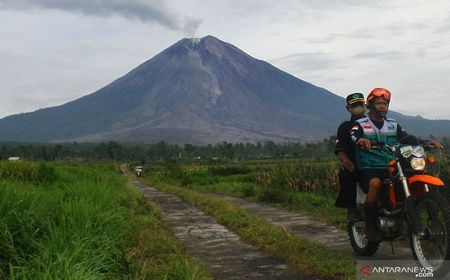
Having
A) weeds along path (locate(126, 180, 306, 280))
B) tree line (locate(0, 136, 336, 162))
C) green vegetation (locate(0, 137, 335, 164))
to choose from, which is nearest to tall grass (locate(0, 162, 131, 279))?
weeds along path (locate(126, 180, 306, 280))

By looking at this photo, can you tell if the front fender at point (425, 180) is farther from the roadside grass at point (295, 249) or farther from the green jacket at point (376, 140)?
the roadside grass at point (295, 249)

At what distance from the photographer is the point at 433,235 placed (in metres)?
4.27

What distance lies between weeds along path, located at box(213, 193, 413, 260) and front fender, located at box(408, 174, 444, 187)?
981 mm

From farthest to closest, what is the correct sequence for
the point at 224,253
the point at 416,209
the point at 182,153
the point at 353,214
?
the point at 182,153 < the point at 224,253 < the point at 353,214 < the point at 416,209

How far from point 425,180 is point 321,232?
302cm

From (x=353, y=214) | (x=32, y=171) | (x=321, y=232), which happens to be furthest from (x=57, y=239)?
(x=32, y=171)

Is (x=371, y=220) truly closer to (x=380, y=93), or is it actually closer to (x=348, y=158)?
(x=348, y=158)

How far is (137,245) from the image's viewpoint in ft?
19.6

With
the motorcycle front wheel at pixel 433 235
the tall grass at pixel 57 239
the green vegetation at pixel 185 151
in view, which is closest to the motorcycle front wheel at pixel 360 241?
the motorcycle front wheel at pixel 433 235

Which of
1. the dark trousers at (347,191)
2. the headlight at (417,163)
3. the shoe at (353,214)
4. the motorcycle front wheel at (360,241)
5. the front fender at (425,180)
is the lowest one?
the motorcycle front wheel at (360,241)

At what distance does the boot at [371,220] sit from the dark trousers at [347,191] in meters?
0.61

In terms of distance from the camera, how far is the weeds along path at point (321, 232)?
18.1 ft

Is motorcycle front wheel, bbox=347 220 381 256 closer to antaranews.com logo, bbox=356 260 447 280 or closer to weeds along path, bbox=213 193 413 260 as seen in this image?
weeds along path, bbox=213 193 413 260

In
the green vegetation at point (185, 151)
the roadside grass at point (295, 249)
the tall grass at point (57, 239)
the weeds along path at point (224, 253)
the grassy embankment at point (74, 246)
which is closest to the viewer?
the tall grass at point (57, 239)
